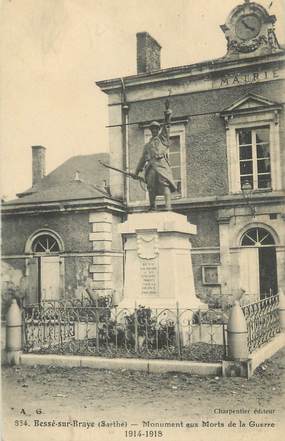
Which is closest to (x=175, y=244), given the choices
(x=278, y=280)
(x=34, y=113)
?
(x=34, y=113)

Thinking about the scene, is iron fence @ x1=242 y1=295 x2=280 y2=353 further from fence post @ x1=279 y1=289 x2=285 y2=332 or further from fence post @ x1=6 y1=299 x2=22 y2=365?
fence post @ x1=6 y1=299 x2=22 y2=365

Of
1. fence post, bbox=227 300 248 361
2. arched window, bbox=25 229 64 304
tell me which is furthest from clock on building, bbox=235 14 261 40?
fence post, bbox=227 300 248 361

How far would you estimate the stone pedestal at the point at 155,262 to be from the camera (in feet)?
29.4

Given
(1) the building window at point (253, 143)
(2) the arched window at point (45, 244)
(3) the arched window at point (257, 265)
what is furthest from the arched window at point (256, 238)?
(2) the arched window at point (45, 244)

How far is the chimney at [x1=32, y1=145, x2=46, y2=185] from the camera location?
1094 inches

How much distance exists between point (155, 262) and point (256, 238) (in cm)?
823

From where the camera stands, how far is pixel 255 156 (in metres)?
16.6

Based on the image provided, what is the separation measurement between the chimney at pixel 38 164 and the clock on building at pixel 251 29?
46.7 feet

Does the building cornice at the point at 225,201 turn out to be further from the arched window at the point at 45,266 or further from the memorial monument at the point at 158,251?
the memorial monument at the point at 158,251

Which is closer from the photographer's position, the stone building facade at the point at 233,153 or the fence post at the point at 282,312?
the fence post at the point at 282,312

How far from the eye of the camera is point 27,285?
17719 mm

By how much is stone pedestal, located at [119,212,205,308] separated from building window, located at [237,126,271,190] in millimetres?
7823

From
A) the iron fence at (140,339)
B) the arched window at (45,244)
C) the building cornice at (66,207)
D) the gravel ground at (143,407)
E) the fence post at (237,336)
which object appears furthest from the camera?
the arched window at (45,244)

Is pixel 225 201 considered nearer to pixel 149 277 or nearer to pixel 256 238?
pixel 256 238
